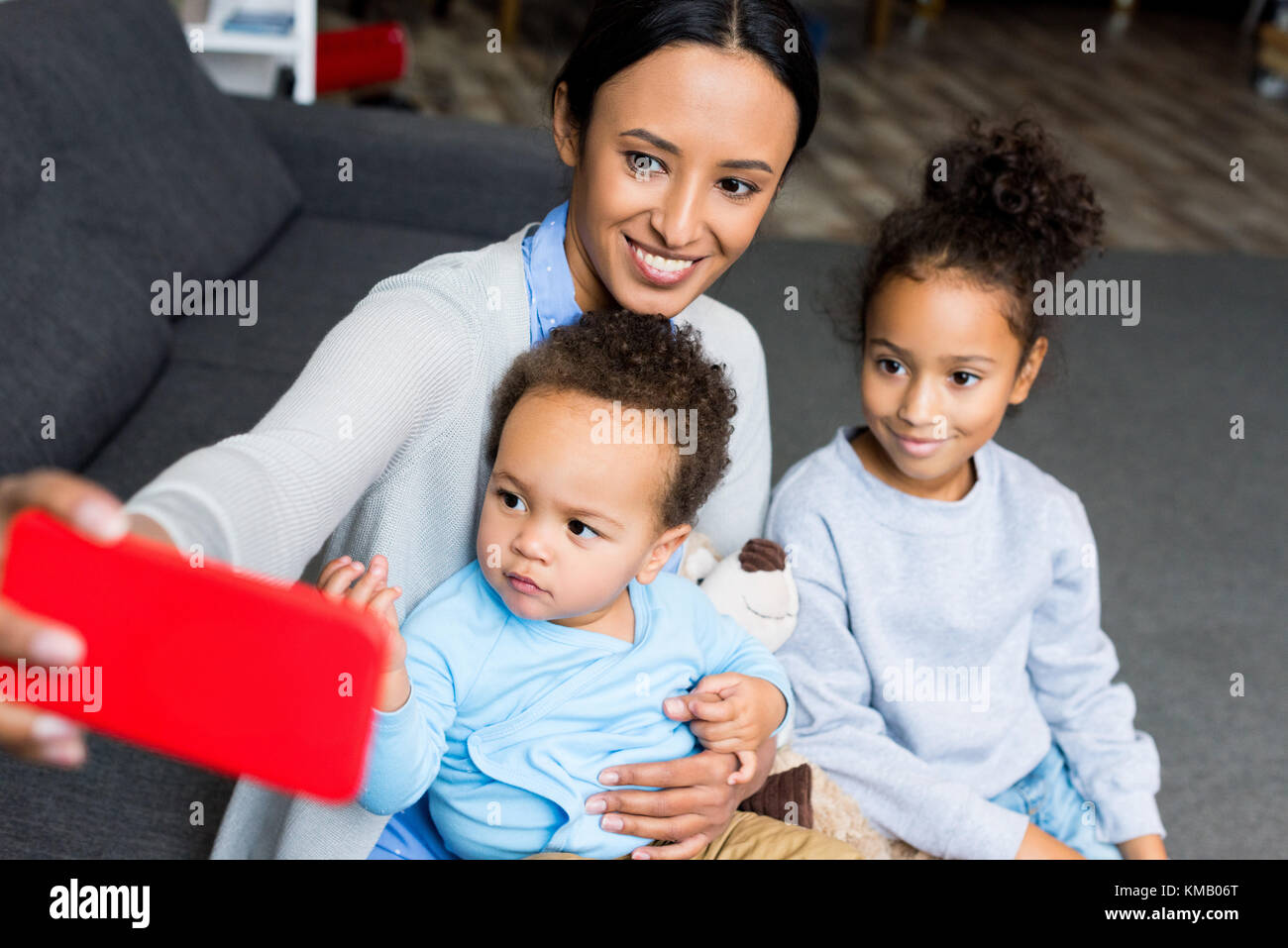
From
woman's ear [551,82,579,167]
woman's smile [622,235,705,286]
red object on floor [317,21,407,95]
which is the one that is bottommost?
woman's smile [622,235,705,286]

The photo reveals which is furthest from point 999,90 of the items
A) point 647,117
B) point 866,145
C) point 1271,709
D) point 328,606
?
point 328,606

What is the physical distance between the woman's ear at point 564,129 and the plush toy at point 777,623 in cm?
41

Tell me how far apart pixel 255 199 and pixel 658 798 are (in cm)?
154

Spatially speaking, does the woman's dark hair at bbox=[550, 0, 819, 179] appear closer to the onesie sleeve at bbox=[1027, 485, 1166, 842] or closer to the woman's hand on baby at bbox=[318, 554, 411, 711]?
the woman's hand on baby at bbox=[318, 554, 411, 711]

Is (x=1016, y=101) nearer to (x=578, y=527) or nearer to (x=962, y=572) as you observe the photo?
(x=962, y=572)

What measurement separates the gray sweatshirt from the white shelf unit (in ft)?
6.95

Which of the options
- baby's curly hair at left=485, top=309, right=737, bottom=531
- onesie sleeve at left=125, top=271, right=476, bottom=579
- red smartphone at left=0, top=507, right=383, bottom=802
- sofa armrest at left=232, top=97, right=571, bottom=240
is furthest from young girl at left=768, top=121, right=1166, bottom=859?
sofa armrest at left=232, top=97, right=571, bottom=240

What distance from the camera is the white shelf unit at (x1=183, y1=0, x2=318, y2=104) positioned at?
2.97 meters

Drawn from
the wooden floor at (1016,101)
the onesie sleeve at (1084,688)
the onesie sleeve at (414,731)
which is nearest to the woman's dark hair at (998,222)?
the onesie sleeve at (1084,688)

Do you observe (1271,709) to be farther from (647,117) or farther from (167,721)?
(167,721)

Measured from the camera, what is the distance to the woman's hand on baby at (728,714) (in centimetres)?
98

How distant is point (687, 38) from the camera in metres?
0.89

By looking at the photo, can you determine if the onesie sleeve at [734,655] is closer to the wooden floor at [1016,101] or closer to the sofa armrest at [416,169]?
the sofa armrest at [416,169]
